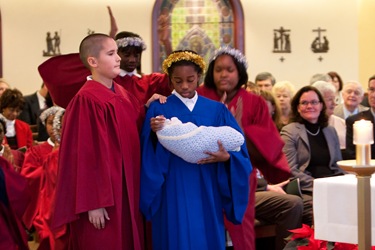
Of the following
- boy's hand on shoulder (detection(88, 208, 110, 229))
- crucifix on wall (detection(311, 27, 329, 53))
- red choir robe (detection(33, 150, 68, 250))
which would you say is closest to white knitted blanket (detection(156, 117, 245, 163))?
boy's hand on shoulder (detection(88, 208, 110, 229))

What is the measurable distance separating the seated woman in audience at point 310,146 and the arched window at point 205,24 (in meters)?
5.53

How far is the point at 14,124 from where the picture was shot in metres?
6.88

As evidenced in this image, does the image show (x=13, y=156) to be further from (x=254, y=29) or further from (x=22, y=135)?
(x=254, y=29)

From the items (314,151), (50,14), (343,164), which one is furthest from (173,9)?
(343,164)

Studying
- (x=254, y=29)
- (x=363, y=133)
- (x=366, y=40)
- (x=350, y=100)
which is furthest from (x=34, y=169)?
(x=366, y=40)

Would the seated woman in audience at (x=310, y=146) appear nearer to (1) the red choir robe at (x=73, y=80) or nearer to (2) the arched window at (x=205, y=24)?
(1) the red choir robe at (x=73, y=80)

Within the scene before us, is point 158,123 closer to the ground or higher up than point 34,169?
higher up

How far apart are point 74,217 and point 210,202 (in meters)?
0.71

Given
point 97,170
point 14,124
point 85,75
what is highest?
point 85,75

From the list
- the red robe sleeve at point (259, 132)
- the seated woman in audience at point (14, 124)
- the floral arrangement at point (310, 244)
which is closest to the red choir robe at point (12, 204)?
the red robe sleeve at point (259, 132)

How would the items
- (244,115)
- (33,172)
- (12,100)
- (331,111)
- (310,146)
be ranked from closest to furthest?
1. (244,115)
2. (33,172)
3. (310,146)
4. (331,111)
5. (12,100)

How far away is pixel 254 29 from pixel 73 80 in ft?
24.0

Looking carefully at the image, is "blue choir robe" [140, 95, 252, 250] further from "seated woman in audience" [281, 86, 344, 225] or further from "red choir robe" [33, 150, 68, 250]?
"seated woman in audience" [281, 86, 344, 225]

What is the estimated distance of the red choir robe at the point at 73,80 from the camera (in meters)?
3.95
